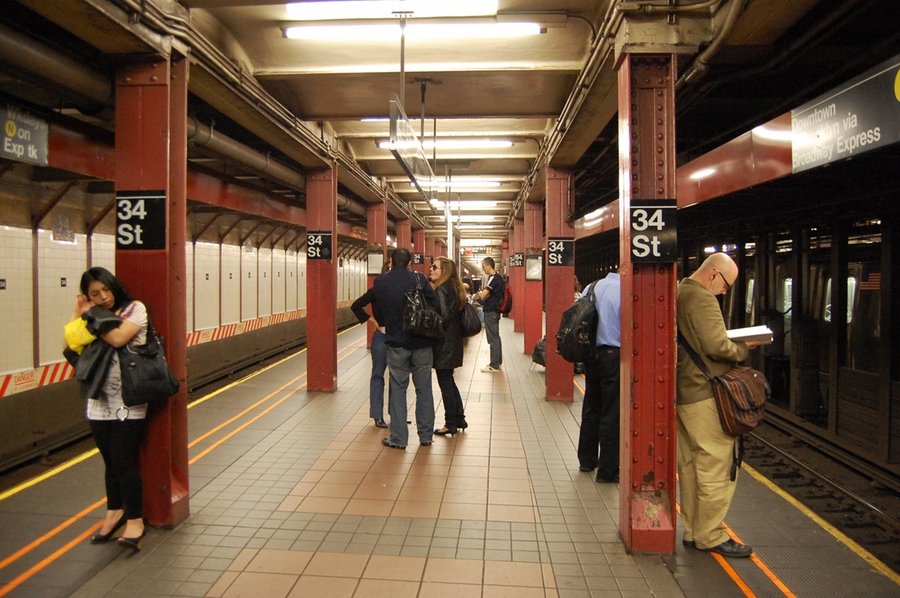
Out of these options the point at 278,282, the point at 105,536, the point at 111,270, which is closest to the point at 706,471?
the point at 105,536

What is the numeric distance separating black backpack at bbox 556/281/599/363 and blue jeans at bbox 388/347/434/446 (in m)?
1.45

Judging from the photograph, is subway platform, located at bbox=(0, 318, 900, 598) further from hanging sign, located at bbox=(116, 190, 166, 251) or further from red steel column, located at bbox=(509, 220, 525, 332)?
red steel column, located at bbox=(509, 220, 525, 332)

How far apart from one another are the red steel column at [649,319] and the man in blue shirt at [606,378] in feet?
3.09

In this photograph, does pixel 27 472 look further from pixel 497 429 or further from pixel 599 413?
pixel 599 413

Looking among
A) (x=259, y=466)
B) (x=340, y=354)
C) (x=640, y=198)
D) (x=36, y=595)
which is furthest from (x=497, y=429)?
(x=340, y=354)

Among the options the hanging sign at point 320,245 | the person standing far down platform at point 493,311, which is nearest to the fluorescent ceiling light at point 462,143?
the hanging sign at point 320,245

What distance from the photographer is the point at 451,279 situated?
6078 mm

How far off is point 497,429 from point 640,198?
3571 mm

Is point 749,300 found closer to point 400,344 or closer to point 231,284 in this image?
point 400,344

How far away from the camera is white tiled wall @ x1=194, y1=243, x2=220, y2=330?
1016 centimetres

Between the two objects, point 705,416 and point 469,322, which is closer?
point 705,416

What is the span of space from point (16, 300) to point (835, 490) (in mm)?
7812

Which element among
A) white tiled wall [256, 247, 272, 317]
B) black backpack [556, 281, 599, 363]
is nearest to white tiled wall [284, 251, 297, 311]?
white tiled wall [256, 247, 272, 317]

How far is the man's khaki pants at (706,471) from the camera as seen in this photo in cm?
353
